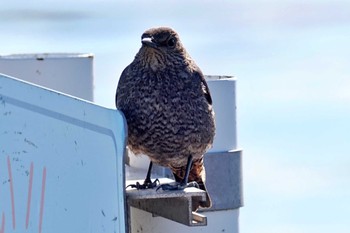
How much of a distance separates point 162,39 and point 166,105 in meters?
0.32

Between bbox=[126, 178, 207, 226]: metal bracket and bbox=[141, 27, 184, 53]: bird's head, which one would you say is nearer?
bbox=[126, 178, 207, 226]: metal bracket

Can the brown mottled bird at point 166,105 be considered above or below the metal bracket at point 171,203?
above

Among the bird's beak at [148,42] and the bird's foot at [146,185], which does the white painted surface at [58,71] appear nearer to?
the bird's beak at [148,42]

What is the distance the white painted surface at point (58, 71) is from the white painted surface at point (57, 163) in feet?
4.25

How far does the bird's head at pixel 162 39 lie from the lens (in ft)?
13.1

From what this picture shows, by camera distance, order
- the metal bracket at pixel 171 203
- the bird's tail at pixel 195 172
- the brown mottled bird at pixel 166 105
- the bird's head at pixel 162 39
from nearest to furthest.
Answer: the metal bracket at pixel 171 203 → the brown mottled bird at pixel 166 105 → the bird's head at pixel 162 39 → the bird's tail at pixel 195 172

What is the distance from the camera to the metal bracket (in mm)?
3178

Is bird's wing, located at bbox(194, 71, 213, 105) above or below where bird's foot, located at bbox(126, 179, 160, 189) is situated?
above

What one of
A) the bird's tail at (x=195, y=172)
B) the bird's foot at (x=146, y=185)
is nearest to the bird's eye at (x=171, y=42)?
the bird's tail at (x=195, y=172)

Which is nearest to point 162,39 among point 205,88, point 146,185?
point 205,88

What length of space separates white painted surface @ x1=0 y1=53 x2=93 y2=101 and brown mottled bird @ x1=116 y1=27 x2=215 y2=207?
0.25m

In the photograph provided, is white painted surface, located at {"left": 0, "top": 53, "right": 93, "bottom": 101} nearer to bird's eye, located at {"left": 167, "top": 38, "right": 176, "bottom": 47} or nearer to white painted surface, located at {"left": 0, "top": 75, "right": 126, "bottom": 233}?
bird's eye, located at {"left": 167, "top": 38, "right": 176, "bottom": 47}

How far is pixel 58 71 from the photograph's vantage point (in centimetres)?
417

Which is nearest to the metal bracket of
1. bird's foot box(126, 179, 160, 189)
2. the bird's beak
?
bird's foot box(126, 179, 160, 189)
